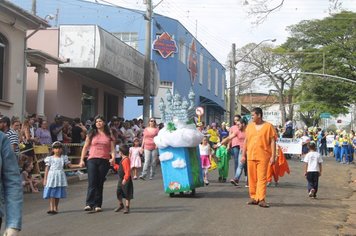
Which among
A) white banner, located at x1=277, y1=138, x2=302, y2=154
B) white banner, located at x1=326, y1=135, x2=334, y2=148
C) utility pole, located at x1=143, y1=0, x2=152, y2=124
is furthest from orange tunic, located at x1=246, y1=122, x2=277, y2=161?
white banner, located at x1=326, y1=135, x2=334, y2=148

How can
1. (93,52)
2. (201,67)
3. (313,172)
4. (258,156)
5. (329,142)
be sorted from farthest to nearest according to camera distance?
(201,67) < (329,142) < (93,52) < (313,172) < (258,156)

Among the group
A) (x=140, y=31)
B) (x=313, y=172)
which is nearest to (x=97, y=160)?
(x=313, y=172)

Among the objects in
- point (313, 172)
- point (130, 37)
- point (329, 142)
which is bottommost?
point (313, 172)

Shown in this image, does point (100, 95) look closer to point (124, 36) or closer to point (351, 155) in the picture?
point (124, 36)

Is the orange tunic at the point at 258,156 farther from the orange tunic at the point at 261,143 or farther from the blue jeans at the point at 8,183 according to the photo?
the blue jeans at the point at 8,183

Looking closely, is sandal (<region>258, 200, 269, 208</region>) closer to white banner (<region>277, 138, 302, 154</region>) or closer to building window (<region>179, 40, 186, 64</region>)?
white banner (<region>277, 138, 302, 154</region>)

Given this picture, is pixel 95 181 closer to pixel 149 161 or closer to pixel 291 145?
pixel 149 161

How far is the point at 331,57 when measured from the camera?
4984 cm

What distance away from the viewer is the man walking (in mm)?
10234

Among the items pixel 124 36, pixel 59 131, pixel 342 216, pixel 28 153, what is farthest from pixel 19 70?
pixel 124 36

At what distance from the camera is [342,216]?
9.93 m

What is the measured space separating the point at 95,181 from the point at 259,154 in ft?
9.73

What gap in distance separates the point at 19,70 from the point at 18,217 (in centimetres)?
1440

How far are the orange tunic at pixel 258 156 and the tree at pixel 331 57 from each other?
38.3 meters
